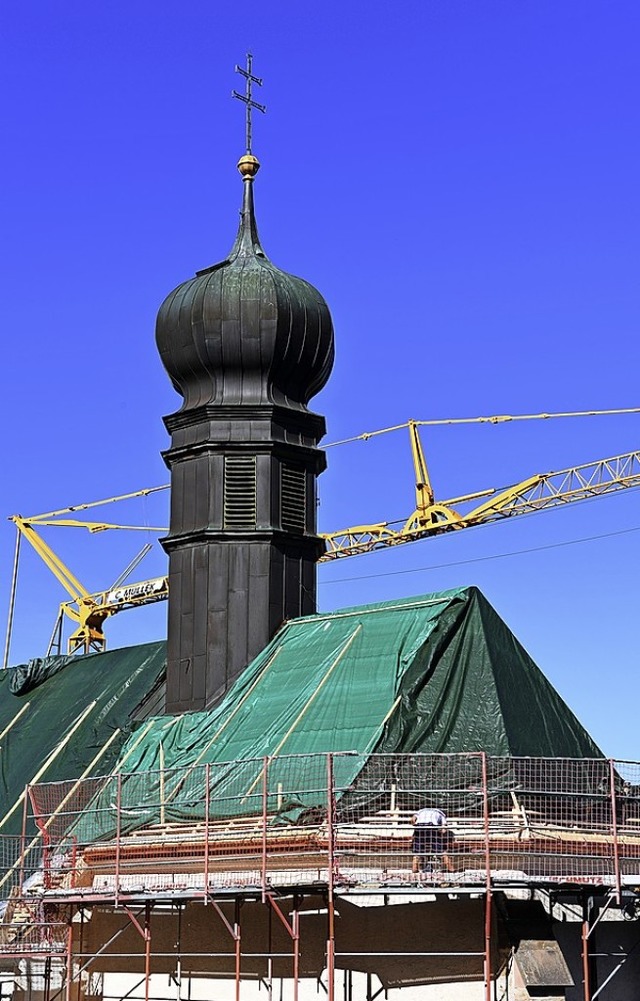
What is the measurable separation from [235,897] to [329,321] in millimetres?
12828

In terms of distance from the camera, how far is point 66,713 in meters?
33.8

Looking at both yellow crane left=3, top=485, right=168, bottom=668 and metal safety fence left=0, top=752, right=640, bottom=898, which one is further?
yellow crane left=3, top=485, right=168, bottom=668

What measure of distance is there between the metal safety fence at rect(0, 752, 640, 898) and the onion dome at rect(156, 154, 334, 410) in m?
7.74

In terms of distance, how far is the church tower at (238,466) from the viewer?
30422 millimetres

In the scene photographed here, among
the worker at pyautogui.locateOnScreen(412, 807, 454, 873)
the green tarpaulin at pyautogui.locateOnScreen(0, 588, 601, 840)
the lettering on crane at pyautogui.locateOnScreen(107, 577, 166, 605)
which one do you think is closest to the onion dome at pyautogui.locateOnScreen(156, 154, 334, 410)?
the green tarpaulin at pyautogui.locateOnScreen(0, 588, 601, 840)

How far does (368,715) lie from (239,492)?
667 cm

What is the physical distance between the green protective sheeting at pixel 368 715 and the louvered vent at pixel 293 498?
305cm

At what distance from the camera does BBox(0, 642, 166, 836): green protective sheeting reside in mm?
31469

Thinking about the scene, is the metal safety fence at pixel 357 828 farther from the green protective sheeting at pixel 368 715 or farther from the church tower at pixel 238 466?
the church tower at pixel 238 466

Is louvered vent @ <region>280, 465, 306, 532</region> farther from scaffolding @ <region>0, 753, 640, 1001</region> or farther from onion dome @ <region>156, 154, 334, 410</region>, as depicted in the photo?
scaffolding @ <region>0, 753, 640, 1001</region>

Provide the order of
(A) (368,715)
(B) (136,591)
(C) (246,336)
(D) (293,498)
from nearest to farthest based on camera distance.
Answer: (A) (368,715)
(D) (293,498)
(C) (246,336)
(B) (136,591)

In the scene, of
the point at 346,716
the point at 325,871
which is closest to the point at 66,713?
the point at 346,716

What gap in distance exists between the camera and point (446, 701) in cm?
2547

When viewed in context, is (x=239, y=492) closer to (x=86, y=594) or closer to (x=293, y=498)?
(x=293, y=498)
